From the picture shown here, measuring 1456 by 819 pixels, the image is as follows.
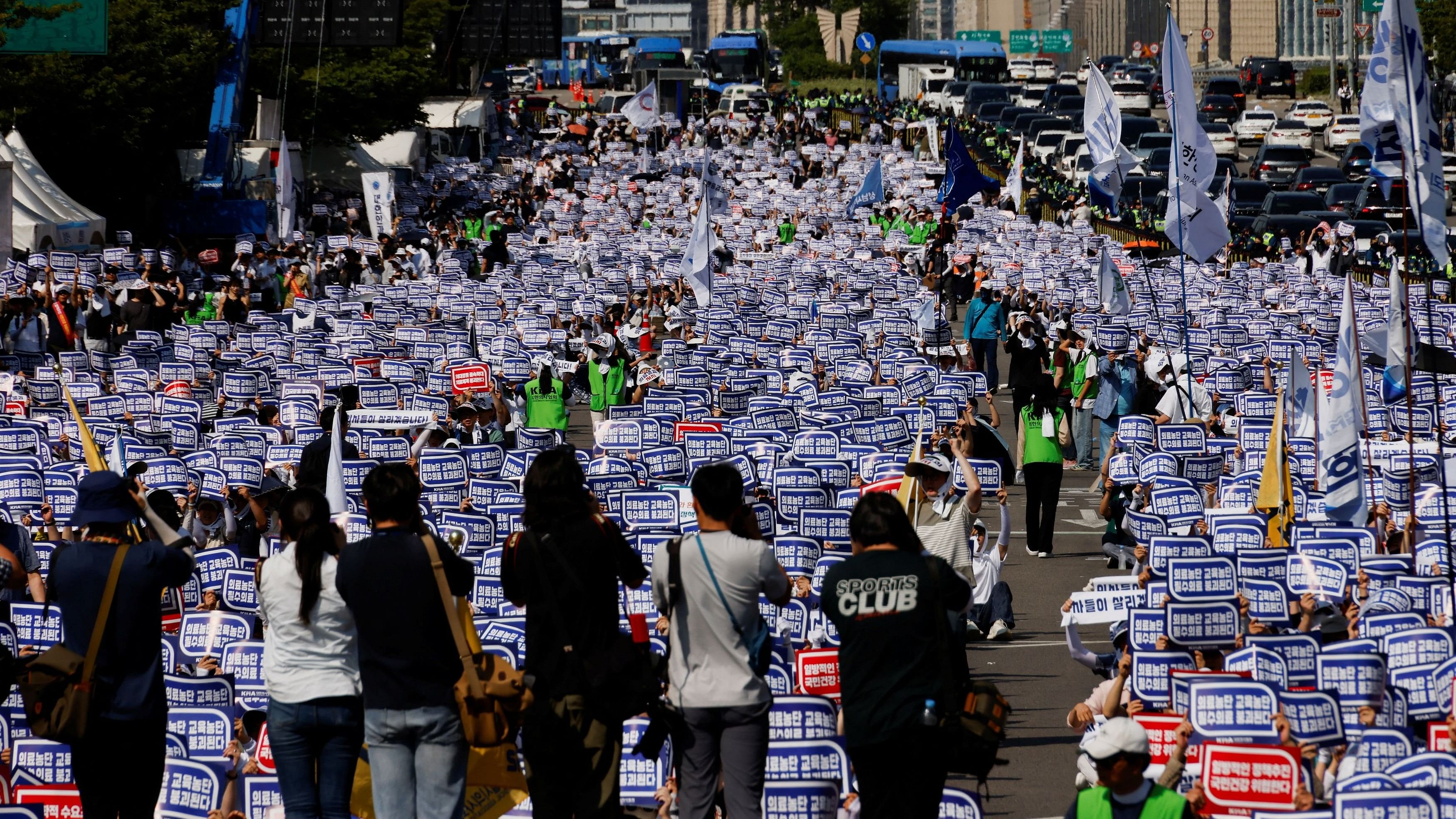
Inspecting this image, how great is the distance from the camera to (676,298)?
105 feet

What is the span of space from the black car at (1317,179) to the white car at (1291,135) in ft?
27.8

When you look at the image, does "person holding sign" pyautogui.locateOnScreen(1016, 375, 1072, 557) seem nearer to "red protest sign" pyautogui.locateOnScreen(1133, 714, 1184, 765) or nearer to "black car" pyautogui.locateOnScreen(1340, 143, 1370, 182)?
"red protest sign" pyautogui.locateOnScreen(1133, 714, 1184, 765)

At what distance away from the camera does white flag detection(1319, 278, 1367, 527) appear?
41.6 feet

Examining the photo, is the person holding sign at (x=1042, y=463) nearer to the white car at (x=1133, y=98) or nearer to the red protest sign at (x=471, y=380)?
the red protest sign at (x=471, y=380)

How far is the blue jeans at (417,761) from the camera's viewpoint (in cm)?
637

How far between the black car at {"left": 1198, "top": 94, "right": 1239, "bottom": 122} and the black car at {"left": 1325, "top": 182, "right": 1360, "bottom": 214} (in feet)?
78.2

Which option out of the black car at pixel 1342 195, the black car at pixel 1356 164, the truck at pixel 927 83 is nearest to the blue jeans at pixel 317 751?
the black car at pixel 1342 195

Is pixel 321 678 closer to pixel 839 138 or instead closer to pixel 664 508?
pixel 664 508

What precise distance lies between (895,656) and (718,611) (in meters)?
0.58

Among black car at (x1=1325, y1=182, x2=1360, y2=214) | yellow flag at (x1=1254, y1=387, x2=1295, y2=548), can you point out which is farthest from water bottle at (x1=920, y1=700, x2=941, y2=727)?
black car at (x1=1325, y1=182, x2=1360, y2=214)

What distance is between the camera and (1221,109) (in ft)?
234

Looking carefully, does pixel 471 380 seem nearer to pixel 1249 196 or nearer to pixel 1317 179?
pixel 1249 196

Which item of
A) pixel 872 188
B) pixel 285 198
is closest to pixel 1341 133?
pixel 872 188

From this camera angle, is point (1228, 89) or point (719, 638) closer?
point (719, 638)
